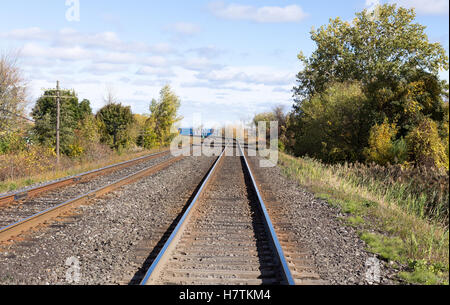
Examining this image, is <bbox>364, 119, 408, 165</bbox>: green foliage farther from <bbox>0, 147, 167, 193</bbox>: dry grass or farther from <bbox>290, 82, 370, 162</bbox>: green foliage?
<bbox>0, 147, 167, 193</bbox>: dry grass

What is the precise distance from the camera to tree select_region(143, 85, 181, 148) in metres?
46.8

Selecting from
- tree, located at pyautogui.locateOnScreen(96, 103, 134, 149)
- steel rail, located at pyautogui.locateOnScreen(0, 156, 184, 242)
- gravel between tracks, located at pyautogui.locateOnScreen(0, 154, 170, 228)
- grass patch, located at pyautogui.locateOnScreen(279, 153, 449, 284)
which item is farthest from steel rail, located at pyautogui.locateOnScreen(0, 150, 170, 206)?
tree, located at pyautogui.locateOnScreen(96, 103, 134, 149)

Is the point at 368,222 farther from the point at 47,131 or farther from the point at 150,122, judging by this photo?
the point at 150,122

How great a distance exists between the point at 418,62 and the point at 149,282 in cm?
3512

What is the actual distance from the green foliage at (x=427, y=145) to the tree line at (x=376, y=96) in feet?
0.14

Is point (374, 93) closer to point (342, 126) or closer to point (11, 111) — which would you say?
point (342, 126)

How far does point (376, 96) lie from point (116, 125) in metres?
25.6

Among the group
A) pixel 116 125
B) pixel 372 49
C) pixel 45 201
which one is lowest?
pixel 45 201

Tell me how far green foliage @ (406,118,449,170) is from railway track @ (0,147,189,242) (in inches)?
502

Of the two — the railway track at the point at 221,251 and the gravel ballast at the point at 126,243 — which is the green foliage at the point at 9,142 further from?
the railway track at the point at 221,251

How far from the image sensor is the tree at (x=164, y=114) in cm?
4678

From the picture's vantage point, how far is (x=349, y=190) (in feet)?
42.6

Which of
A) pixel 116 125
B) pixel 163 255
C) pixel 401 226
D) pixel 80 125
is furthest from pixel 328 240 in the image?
pixel 116 125

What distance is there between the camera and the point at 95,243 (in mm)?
7121
